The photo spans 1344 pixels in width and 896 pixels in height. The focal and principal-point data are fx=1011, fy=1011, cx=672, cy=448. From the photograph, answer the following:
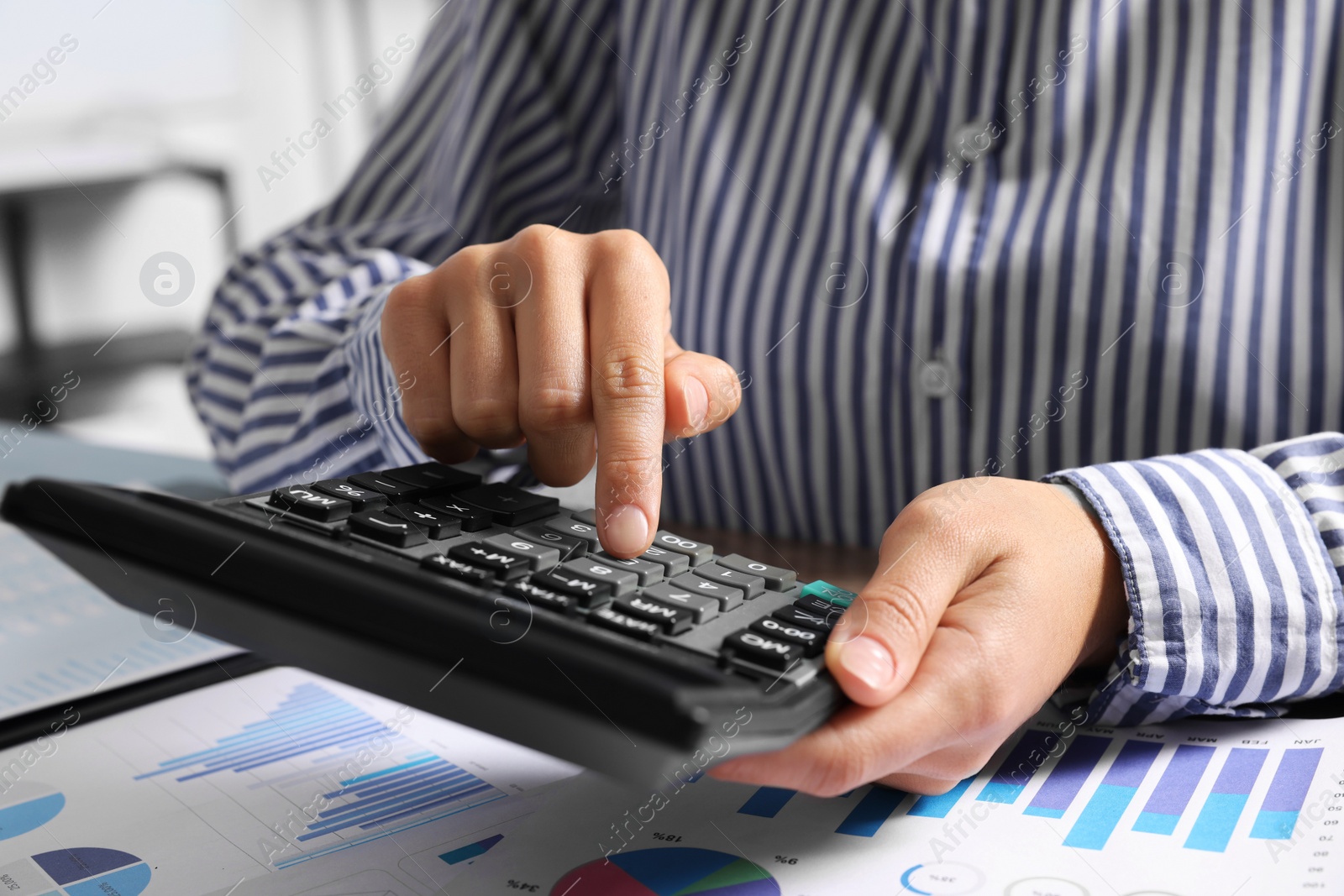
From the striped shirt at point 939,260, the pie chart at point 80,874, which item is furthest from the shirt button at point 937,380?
the pie chart at point 80,874

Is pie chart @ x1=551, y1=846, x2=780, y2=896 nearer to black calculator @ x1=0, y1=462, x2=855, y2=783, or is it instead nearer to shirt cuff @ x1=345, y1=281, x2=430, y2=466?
black calculator @ x1=0, y1=462, x2=855, y2=783

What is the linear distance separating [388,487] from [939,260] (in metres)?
0.36

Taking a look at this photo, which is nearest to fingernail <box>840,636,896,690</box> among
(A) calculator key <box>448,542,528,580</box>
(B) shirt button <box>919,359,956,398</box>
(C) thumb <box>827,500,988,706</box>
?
(C) thumb <box>827,500,988,706</box>

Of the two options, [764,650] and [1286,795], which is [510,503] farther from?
[1286,795]

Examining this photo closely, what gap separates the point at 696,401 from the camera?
15.8 inches

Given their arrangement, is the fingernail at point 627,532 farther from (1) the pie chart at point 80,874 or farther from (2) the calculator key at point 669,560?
(1) the pie chart at point 80,874

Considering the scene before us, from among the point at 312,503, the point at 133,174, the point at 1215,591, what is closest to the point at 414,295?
the point at 312,503

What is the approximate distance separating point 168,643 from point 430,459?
16 cm

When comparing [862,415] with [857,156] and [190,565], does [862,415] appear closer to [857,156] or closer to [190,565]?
[857,156]

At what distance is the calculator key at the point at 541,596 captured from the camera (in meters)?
0.29

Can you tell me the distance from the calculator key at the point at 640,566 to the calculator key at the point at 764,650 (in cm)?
5

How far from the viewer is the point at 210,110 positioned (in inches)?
109

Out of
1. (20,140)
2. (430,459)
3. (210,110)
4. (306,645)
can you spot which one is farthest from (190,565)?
(210,110)

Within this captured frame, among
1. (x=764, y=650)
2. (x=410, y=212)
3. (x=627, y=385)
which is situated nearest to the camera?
(x=764, y=650)
